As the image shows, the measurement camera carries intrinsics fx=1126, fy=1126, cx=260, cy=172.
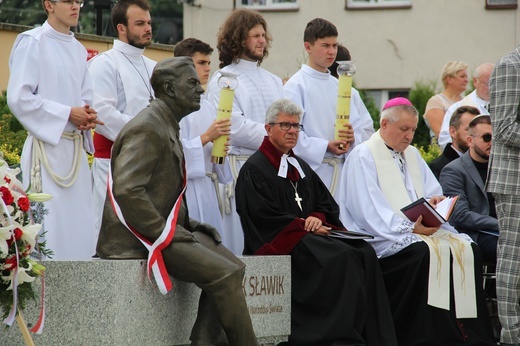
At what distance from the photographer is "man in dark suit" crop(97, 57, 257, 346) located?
6719 millimetres

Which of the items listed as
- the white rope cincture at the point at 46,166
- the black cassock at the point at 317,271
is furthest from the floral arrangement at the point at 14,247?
the black cassock at the point at 317,271

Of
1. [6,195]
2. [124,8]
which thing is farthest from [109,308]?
[124,8]

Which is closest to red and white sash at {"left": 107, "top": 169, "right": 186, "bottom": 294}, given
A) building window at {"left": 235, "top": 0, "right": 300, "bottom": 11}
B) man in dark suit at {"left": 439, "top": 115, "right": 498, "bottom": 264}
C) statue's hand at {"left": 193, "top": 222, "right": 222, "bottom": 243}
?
statue's hand at {"left": 193, "top": 222, "right": 222, "bottom": 243}

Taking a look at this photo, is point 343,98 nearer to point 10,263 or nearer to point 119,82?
point 119,82

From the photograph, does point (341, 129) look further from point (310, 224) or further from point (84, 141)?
point (84, 141)

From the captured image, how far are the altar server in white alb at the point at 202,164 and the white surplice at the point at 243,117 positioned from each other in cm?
12

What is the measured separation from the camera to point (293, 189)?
29.6 feet

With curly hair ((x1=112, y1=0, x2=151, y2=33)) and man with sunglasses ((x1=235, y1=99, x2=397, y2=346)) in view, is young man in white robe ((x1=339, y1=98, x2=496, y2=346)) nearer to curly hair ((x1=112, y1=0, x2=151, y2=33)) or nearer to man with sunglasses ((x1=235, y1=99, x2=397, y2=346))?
man with sunglasses ((x1=235, y1=99, x2=397, y2=346))

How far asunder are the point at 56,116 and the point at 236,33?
2.23 m

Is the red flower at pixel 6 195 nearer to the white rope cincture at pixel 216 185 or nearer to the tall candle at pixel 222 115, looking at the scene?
the tall candle at pixel 222 115

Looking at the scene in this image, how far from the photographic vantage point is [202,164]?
8.88 m

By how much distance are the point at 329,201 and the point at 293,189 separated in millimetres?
355

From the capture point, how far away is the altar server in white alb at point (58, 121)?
8.08 m

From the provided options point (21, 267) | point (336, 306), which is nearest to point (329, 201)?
point (336, 306)
